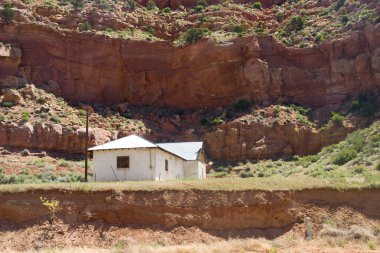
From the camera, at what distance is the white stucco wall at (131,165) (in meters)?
33.9

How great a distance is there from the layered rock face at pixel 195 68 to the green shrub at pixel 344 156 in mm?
14101

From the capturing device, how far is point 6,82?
5259 cm

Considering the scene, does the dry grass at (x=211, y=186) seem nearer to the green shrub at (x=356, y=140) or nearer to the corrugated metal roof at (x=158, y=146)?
the corrugated metal roof at (x=158, y=146)

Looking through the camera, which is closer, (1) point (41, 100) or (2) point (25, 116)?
(2) point (25, 116)

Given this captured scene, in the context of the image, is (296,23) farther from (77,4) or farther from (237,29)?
(77,4)

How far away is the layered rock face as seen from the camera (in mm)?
55219

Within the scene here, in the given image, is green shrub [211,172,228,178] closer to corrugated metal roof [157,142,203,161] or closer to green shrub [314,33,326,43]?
corrugated metal roof [157,142,203,161]

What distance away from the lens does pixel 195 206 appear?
2592cm

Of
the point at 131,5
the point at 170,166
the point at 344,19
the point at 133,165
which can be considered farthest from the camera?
the point at 131,5

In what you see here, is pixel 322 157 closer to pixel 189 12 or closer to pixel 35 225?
pixel 35 225

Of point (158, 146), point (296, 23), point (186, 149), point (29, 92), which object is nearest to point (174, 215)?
point (158, 146)

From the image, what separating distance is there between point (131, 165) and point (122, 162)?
0.77 metres

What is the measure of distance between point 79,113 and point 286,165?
23.6 m

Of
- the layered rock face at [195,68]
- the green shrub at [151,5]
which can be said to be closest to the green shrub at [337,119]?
the layered rock face at [195,68]
